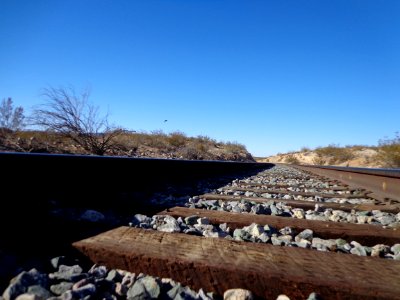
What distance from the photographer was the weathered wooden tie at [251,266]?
0.99 meters

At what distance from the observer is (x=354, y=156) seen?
32.6 metres

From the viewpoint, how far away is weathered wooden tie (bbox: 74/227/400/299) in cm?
99

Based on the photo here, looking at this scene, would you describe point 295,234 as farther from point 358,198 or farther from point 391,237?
point 358,198

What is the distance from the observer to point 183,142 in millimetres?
21344

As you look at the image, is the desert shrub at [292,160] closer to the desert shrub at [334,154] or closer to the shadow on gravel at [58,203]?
the desert shrub at [334,154]

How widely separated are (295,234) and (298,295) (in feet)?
2.86

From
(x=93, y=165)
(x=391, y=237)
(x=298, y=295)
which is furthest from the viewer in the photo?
(x=93, y=165)

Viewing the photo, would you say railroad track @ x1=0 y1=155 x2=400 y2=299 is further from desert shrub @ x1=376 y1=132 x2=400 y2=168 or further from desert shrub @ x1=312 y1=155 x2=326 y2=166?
desert shrub @ x1=312 y1=155 x2=326 y2=166

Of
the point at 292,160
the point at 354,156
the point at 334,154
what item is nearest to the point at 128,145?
the point at 354,156

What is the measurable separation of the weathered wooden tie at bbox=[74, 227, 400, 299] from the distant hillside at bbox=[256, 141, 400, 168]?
24.3 m

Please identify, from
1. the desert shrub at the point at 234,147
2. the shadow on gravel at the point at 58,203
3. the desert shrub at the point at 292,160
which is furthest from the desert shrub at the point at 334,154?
the shadow on gravel at the point at 58,203

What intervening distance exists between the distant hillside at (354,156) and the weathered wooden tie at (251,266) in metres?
24.3

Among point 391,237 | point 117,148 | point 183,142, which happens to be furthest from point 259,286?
point 183,142

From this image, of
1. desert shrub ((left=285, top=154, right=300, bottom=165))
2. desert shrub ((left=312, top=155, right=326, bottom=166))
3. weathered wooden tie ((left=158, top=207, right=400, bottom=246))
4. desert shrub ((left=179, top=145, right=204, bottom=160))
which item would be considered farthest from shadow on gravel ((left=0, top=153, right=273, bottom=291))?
desert shrub ((left=285, top=154, right=300, bottom=165))
